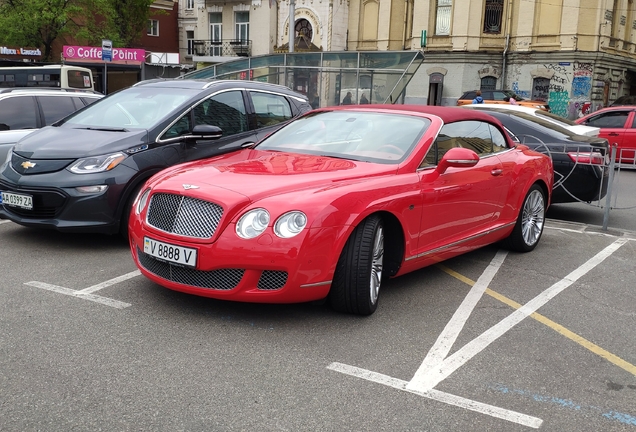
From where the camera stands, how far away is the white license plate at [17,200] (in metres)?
6.45

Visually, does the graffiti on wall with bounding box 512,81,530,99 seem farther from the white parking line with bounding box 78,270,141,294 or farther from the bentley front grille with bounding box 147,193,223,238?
the bentley front grille with bounding box 147,193,223,238

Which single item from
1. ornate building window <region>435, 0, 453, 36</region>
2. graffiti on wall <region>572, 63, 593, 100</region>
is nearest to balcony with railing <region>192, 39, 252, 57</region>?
ornate building window <region>435, 0, 453, 36</region>

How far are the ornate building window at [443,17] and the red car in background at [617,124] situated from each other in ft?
74.7

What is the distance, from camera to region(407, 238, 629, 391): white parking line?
386 centimetres

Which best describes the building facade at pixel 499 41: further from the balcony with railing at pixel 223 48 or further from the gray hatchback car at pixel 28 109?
the gray hatchback car at pixel 28 109

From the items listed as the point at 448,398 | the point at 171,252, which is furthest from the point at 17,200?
the point at 448,398

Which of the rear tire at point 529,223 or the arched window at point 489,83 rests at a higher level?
the arched window at point 489,83

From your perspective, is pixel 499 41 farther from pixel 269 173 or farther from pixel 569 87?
pixel 269 173

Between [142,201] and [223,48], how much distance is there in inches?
1787

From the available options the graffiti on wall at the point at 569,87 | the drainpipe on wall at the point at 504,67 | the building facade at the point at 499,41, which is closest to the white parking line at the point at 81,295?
the building facade at the point at 499,41

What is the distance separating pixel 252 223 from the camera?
4434mm

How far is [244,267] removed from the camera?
14.4 feet

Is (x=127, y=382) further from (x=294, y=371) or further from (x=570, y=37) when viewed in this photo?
(x=570, y=37)

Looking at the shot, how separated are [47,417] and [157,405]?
19.9 inches
